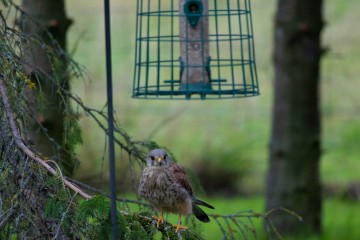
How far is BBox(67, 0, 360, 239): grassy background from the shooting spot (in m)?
11.0

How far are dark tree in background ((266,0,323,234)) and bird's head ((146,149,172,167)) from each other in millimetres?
3885

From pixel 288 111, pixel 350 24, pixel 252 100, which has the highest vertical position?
pixel 350 24

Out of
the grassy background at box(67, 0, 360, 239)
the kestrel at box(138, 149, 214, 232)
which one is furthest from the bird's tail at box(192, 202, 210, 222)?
the grassy background at box(67, 0, 360, 239)

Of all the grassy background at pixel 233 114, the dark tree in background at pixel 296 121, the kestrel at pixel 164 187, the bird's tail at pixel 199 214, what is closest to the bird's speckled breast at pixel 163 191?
the kestrel at pixel 164 187

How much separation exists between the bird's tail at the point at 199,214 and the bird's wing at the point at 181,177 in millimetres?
125

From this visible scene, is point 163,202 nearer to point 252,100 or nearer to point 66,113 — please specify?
point 66,113

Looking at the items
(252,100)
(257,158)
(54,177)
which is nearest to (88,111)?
(54,177)

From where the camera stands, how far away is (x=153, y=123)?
1195 cm

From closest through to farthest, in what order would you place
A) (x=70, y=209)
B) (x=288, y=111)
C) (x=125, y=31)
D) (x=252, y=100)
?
(x=70, y=209) < (x=288, y=111) < (x=252, y=100) < (x=125, y=31)

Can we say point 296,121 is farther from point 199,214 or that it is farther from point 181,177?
point 181,177

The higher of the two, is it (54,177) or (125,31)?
(125,31)

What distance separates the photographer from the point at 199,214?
197 inches

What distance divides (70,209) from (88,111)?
1357 millimetres

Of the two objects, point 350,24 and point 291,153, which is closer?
point 291,153
